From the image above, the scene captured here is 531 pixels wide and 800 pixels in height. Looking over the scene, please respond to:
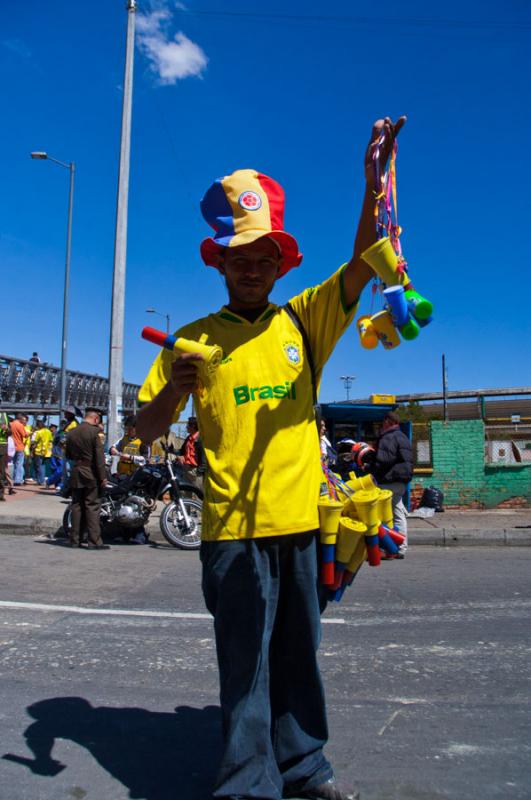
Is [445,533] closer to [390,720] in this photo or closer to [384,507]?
[390,720]

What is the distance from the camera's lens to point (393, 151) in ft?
7.99

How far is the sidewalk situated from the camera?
10.0 m

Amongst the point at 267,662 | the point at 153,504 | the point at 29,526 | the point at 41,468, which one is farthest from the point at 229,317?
the point at 41,468

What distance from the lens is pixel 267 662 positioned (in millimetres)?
2352

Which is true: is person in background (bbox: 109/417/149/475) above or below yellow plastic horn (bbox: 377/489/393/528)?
above

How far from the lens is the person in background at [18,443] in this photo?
16141 mm

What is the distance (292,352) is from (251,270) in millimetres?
320

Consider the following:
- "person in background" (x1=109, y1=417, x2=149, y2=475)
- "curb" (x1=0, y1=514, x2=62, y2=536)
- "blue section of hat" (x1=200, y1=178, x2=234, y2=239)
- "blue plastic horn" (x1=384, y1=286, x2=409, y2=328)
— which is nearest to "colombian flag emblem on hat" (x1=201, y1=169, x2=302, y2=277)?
"blue section of hat" (x1=200, y1=178, x2=234, y2=239)

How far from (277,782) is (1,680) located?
6.97ft

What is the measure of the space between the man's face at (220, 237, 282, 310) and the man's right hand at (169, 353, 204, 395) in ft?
1.31

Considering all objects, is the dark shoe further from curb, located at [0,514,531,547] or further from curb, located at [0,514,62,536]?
curb, located at [0,514,62,536]

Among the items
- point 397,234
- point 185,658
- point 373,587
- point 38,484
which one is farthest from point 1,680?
point 38,484

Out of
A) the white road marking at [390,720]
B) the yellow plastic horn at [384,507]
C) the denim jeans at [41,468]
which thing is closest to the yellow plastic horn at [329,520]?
the yellow plastic horn at [384,507]

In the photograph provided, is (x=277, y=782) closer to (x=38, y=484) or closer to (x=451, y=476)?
(x=451, y=476)
